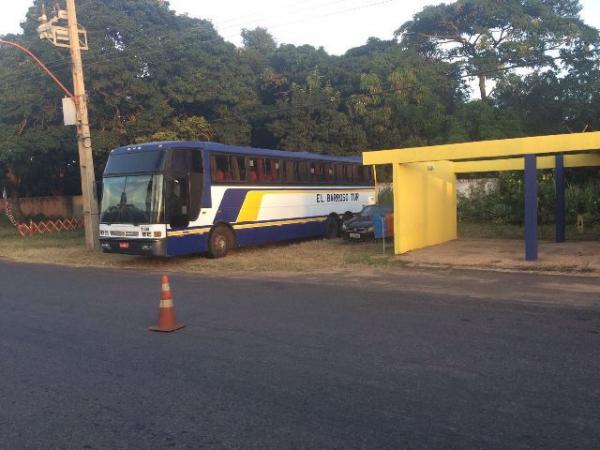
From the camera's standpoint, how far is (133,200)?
15.5m

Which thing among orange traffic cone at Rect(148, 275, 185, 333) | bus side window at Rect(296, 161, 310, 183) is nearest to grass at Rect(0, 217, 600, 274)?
bus side window at Rect(296, 161, 310, 183)

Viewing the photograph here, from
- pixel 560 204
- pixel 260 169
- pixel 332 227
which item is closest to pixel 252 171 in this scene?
pixel 260 169

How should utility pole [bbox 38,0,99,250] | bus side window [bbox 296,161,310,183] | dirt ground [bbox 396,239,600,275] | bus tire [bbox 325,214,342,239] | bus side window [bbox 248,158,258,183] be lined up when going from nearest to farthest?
dirt ground [bbox 396,239,600,275] < bus side window [bbox 248,158,258,183] < utility pole [bbox 38,0,99,250] < bus side window [bbox 296,161,310,183] < bus tire [bbox 325,214,342,239]

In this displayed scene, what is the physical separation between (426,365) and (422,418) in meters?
1.43

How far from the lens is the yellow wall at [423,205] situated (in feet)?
51.8

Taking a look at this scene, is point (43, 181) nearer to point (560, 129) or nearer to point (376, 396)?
point (560, 129)

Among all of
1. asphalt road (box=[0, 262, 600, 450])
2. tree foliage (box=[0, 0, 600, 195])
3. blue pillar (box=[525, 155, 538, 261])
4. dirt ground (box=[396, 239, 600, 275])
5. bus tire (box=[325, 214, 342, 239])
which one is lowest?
asphalt road (box=[0, 262, 600, 450])

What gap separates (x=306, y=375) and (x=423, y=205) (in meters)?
12.3

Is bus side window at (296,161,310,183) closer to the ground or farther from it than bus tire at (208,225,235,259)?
farther from it

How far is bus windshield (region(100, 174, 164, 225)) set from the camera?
49.6 ft

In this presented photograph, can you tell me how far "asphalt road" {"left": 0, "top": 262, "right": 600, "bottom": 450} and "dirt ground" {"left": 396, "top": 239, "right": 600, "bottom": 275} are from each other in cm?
364

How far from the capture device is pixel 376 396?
5051mm

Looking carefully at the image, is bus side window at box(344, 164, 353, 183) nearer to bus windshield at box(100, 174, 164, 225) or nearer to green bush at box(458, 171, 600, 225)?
green bush at box(458, 171, 600, 225)

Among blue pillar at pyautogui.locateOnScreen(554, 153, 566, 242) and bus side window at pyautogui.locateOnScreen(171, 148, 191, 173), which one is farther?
blue pillar at pyautogui.locateOnScreen(554, 153, 566, 242)
